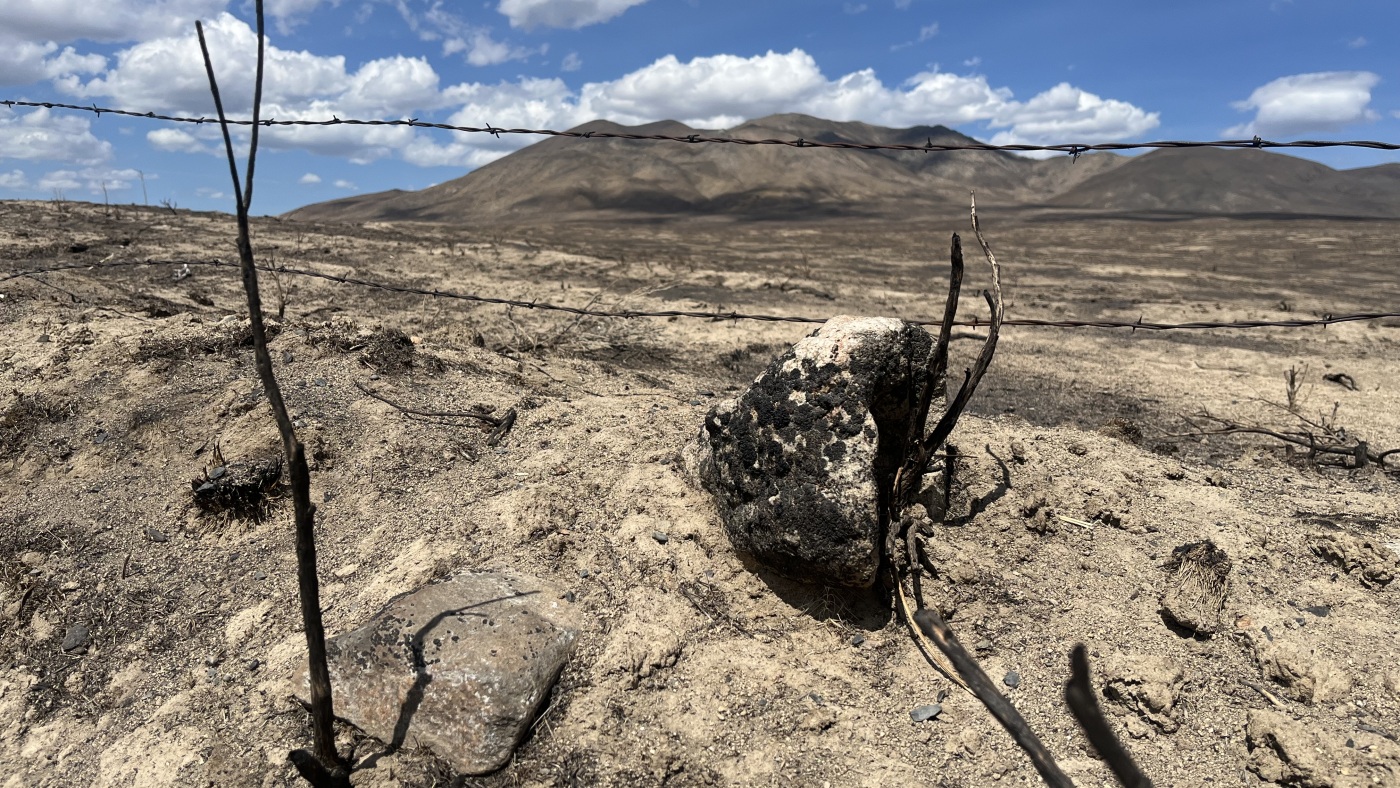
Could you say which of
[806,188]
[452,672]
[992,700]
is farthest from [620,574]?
[806,188]

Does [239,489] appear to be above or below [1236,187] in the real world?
below

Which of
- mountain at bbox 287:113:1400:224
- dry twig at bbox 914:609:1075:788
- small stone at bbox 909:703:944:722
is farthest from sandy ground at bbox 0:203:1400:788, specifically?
mountain at bbox 287:113:1400:224

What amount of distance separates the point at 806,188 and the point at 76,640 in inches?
3373

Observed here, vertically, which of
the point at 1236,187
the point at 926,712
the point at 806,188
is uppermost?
the point at 806,188

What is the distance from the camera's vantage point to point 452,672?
10.00ft

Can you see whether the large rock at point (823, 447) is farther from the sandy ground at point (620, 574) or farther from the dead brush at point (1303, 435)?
the dead brush at point (1303, 435)

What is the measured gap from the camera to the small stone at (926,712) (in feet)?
9.95

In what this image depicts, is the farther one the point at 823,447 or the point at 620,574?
the point at 620,574

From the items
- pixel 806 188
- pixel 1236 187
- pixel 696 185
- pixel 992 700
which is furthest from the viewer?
pixel 696 185

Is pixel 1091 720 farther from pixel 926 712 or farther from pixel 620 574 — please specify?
pixel 620 574

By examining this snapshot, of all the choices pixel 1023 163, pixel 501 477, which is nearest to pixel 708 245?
pixel 501 477

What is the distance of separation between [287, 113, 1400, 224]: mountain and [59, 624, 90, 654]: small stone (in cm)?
6392

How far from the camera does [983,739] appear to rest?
2.92m

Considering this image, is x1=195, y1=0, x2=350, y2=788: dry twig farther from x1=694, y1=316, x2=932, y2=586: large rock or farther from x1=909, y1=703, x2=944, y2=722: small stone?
x1=909, y1=703, x2=944, y2=722: small stone
